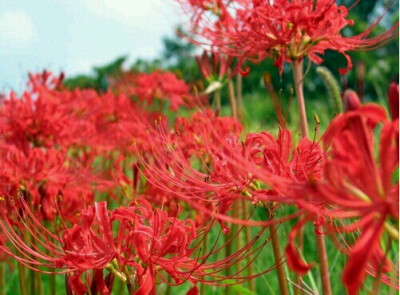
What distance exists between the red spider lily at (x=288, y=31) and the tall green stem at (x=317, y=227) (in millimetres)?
43

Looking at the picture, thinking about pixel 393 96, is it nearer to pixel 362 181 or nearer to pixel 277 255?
pixel 362 181

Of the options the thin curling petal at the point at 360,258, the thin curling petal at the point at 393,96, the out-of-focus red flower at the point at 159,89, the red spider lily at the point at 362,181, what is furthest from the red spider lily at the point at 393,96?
the out-of-focus red flower at the point at 159,89

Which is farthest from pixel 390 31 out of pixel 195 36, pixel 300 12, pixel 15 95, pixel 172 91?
pixel 172 91

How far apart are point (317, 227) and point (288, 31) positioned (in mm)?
620

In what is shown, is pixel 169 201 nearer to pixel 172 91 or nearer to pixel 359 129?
pixel 359 129

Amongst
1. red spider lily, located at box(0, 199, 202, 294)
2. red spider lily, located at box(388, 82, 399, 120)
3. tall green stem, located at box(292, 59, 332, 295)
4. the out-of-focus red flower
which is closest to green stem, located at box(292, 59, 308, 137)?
tall green stem, located at box(292, 59, 332, 295)

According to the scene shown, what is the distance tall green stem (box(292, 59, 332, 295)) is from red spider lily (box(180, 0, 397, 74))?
0.04 metres

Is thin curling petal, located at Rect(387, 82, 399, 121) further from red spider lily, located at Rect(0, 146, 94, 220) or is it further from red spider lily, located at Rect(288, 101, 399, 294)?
red spider lily, located at Rect(0, 146, 94, 220)

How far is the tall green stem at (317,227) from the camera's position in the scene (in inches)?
63.4

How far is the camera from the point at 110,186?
8.57ft

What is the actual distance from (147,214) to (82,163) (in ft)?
5.02

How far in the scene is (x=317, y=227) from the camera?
1.51m

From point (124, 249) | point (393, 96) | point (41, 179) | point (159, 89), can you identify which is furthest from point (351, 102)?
point (159, 89)

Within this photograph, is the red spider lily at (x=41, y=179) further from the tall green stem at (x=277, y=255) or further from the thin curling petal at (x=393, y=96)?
the thin curling petal at (x=393, y=96)
